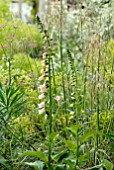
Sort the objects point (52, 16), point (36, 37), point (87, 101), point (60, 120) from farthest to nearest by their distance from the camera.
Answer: point (36, 37) < point (52, 16) < point (60, 120) < point (87, 101)

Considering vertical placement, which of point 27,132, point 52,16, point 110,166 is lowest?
point 27,132

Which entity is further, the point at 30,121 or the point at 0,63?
the point at 0,63

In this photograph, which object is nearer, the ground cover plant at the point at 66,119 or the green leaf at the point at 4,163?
the ground cover plant at the point at 66,119

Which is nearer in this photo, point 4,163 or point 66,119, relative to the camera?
point 4,163

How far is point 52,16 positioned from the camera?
3891 mm

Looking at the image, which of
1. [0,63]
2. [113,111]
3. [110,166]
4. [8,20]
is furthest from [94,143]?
[0,63]

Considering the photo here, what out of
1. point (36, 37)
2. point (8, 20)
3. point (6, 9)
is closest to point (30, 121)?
point (8, 20)

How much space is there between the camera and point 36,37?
7434 mm

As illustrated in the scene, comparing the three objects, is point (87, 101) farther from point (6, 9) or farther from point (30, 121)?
point (6, 9)

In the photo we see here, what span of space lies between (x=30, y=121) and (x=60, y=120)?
0.32 metres

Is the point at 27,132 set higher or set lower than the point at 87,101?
lower

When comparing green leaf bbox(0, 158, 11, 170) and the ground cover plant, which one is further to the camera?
green leaf bbox(0, 158, 11, 170)

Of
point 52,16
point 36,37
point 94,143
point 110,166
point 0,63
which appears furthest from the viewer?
point 36,37

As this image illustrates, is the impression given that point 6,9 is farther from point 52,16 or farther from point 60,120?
point 60,120
